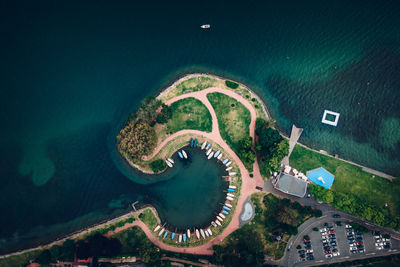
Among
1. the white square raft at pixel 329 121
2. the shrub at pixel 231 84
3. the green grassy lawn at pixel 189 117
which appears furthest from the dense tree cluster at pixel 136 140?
the white square raft at pixel 329 121

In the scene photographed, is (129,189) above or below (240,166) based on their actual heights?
below

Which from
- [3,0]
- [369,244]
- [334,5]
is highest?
[334,5]

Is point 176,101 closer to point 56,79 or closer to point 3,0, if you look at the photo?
point 56,79

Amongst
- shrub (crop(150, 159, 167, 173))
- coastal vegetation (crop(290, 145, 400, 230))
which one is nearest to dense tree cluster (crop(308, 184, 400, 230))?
coastal vegetation (crop(290, 145, 400, 230))

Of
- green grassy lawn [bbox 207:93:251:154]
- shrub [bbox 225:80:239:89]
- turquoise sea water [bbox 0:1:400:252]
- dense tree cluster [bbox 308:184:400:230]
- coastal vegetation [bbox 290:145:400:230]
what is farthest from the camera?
shrub [bbox 225:80:239:89]

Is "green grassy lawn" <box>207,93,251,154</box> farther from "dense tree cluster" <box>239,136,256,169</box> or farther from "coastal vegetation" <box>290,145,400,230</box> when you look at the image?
"coastal vegetation" <box>290,145,400,230</box>

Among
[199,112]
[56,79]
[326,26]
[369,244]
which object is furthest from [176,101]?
[369,244]
